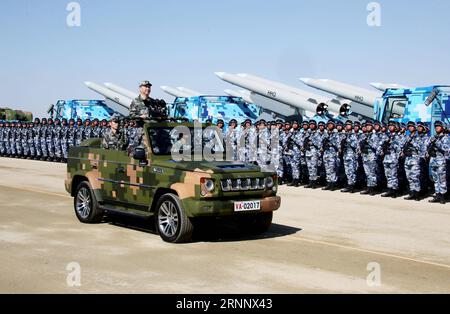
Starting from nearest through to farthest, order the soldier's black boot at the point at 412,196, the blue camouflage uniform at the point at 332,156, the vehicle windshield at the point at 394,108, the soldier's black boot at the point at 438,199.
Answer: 1. the soldier's black boot at the point at 438,199
2. the soldier's black boot at the point at 412,196
3. the blue camouflage uniform at the point at 332,156
4. the vehicle windshield at the point at 394,108

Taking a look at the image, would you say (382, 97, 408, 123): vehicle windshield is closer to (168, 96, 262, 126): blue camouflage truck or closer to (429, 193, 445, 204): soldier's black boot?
(429, 193, 445, 204): soldier's black boot

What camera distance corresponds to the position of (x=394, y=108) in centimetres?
1738

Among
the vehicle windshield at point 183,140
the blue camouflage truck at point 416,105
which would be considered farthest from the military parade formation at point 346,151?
the blue camouflage truck at point 416,105

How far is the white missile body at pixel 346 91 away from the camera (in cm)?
2345

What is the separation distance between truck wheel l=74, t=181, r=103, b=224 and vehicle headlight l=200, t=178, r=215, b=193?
2.61 m

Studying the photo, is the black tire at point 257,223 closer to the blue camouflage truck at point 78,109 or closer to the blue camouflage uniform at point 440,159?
the blue camouflage uniform at point 440,159

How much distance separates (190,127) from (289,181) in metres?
9.12

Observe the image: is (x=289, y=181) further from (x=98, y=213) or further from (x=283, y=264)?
(x=283, y=264)

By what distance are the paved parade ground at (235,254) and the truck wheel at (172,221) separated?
7.4 inches

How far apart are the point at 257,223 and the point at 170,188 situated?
→ 1.65 meters

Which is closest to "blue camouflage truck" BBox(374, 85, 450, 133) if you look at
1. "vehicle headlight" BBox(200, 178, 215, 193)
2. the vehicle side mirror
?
"vehicle headlight" BBox(200, 178, 215, 193)

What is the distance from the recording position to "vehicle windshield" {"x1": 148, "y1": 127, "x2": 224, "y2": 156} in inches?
366

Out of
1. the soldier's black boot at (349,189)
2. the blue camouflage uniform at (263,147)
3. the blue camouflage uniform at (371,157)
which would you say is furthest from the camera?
the blue camouflage uniform at (263,147)

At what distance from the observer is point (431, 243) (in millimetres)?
9141
